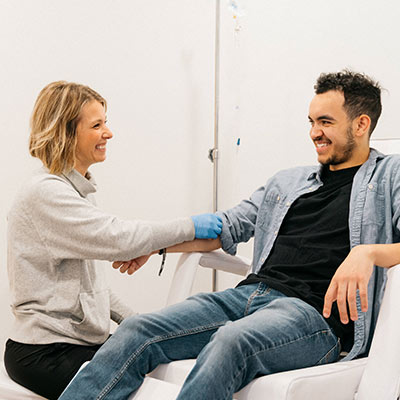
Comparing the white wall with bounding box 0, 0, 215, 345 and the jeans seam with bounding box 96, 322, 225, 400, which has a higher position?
the white wall with bounding box 0, 0, 215, 345

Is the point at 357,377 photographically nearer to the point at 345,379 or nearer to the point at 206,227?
the point at 345,379

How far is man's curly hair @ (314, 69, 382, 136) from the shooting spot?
159 cm

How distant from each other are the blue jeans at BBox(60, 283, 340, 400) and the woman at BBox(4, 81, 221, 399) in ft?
0.66

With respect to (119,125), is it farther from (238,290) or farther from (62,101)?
(238,290)

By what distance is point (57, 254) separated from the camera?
1.43 meters

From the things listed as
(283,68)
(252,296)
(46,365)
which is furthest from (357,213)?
(283,68)

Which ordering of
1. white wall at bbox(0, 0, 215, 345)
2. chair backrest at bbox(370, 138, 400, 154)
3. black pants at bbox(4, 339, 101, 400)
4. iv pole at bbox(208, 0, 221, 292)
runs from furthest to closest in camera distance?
iv pole at bbox(208, 0, 221, 292)
white wall at bbox(0, 0, 215, 345)
chair backrest at bbox(370, 138, 400, 154)
black pants at bbox(4, 339, 101, 400)

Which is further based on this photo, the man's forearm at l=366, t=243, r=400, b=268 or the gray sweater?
the gray sweater

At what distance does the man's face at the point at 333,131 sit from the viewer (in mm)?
1568

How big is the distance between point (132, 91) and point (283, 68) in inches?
26.4

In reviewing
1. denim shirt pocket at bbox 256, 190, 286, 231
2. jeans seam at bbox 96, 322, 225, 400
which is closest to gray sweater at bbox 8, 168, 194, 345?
jeans seam at bbox 96, 322, 225, 400

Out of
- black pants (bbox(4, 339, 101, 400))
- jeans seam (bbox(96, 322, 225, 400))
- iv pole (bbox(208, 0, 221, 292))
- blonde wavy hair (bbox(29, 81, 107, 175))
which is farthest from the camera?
iv pole (bbox(208, 0, 221, 292))

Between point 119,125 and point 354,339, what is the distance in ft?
4.70

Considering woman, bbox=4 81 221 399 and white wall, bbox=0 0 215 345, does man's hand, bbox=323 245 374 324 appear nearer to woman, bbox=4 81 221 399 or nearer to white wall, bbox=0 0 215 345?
woman, bbox=4 81 221 399
